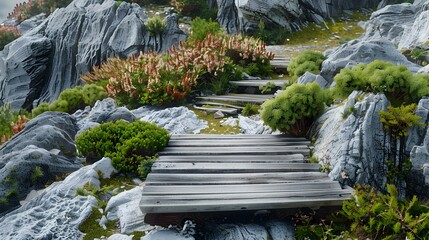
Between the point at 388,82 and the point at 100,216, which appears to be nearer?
the point at 100,216

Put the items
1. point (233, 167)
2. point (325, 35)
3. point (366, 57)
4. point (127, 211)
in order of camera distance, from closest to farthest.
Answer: point (127, 211) → point (233, 167) → point (366, 57) → point (325, 35)

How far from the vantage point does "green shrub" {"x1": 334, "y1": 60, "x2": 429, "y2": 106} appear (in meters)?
8.30

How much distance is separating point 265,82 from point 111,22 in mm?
13469

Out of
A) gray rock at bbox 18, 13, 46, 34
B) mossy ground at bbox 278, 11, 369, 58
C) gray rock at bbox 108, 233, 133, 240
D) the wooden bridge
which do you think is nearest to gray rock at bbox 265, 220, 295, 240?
the wooden bridge

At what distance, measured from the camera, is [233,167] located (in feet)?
27.1

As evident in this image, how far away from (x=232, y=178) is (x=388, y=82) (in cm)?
352

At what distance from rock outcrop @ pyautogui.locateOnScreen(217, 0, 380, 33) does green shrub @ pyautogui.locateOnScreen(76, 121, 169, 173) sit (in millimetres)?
15996

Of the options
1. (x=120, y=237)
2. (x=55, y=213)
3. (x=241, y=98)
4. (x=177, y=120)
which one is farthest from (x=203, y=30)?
(x=120, y=237)

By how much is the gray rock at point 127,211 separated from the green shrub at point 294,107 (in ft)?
11.0

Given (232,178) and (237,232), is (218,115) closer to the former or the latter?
(232,178)

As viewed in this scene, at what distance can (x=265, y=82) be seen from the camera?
1506 centimetres

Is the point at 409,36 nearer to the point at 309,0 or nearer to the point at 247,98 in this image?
the point at 247,98

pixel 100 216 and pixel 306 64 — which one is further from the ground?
pixel 306 64

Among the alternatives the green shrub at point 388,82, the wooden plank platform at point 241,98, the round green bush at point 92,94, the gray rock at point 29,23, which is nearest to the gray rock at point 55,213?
the green shrub at point 388,82
